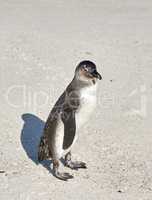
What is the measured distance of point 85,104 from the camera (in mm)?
4938

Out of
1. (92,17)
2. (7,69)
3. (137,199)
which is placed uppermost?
(92,17)

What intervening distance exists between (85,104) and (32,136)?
112 cm

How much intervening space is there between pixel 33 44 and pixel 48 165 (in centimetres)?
335

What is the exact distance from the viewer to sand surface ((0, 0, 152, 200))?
5031 millimetres

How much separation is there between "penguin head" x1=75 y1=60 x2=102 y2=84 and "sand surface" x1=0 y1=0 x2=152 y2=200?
80 centimetres

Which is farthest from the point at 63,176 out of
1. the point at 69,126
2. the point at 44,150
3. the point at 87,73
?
the point at 87,73

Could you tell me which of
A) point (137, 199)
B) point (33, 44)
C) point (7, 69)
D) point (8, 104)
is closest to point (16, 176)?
point (137, 199)

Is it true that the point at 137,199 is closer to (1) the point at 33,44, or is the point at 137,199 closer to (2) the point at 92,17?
(1) the point at 33,44

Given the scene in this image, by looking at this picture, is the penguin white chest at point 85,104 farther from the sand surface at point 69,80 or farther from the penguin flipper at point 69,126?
the sand surface at point 69,80

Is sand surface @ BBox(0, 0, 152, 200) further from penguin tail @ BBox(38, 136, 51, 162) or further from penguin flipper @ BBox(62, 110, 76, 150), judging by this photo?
penguin flipper @ BBox(62, 110, 76, 150)

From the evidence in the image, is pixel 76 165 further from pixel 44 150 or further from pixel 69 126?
pixel 69 126

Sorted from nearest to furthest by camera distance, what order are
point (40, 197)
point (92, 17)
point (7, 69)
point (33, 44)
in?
point (40, 197) < point (7, 69) < point (33, 44) < point (92, 17)

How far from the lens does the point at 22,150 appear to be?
18.2 ft

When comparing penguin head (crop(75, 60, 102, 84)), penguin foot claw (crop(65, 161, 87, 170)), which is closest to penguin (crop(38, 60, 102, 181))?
penguin head (crop(75, 60, 102, 84))
